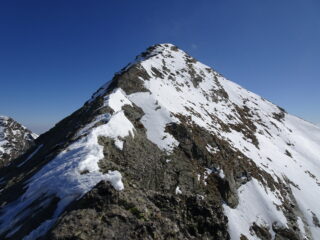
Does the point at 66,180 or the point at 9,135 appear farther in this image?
the point at 9,135

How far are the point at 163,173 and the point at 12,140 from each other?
95.8m

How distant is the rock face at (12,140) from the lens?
279 ft

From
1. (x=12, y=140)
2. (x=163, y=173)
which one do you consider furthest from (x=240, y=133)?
(x=12, y=140)

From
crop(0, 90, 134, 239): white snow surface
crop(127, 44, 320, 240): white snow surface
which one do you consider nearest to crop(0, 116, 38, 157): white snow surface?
crop(127, 44, 320, 240): white snow surface

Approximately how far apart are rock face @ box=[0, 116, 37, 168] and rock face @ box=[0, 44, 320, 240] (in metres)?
61.8

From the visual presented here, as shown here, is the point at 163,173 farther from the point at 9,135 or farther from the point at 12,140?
the point at 9,135

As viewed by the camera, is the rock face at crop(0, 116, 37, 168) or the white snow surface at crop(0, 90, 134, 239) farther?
the rock face at crop(0, 116, 37, 168)

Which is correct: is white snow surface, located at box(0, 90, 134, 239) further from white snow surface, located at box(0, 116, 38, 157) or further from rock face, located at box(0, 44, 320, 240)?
white snow surface, located at box(0, 116, 38, 157)

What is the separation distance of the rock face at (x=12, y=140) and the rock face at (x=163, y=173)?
203 ft

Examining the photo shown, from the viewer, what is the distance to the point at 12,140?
315 feet

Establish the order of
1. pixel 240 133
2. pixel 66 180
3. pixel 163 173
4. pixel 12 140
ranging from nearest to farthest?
pixel 66 180
pixel 163 173
pixel 240 133
pixel 12 140

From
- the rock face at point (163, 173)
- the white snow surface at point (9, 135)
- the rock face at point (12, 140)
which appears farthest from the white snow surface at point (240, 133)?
the white snow surface at point (9, 135)

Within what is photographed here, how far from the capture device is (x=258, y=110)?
65625 millimetres

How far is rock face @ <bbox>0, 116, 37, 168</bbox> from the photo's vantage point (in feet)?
279
